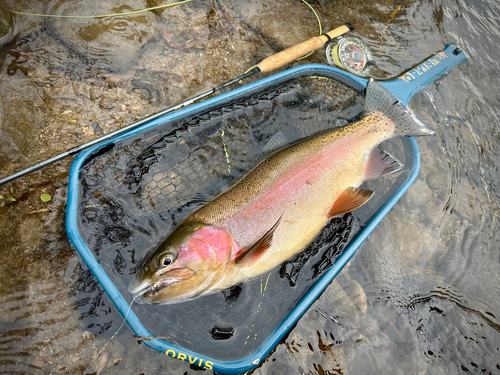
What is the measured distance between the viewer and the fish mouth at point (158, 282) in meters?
2.40

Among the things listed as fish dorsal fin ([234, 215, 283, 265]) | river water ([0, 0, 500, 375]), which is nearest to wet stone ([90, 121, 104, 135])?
river water ([0, 0, 500, 375])

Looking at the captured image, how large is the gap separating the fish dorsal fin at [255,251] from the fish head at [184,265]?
0.10m

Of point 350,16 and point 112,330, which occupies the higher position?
point 350,16

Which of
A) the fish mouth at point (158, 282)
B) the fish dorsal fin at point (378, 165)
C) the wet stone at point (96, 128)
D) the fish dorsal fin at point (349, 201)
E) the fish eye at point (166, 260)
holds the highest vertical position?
the wet stone at point (96, 128)

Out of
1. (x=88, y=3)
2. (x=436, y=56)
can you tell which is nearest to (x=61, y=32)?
(x=88, y=3)

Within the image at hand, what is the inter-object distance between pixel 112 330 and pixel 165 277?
3.01 ft

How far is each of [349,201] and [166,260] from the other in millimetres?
1780

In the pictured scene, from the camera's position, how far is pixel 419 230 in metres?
3.79

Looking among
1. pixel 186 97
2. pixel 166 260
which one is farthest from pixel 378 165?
pixel 186 97

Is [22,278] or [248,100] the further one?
[248,100]

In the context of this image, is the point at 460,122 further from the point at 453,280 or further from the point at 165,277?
the point at 165,277

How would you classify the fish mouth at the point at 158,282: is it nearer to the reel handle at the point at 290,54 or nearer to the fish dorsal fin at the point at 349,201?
the fish dorsal fin at the point at 349,201

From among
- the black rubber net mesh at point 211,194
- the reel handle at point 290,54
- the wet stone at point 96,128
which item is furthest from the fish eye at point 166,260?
the reel handle at point 290,54

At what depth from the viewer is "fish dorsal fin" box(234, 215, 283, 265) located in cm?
260
